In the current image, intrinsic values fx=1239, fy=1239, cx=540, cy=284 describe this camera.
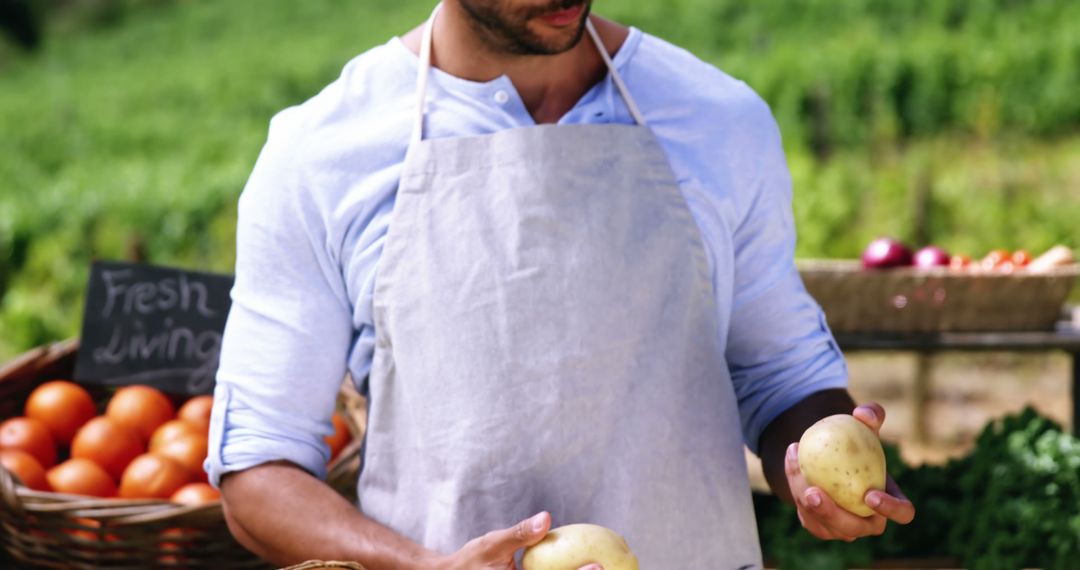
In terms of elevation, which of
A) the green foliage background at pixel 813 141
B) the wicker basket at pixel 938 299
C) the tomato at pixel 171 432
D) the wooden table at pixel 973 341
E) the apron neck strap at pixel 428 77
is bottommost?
the green foliage background at pixel 813 141

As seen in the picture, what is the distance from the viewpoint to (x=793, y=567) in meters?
2.63

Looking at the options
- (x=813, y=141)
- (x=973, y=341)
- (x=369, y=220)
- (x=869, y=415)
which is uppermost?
(x=369, y=220)

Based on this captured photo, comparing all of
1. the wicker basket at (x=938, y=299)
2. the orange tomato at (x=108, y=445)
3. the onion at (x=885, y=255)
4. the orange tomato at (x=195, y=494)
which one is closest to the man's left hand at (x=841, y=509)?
the orange tomato at (x=195, y=494)

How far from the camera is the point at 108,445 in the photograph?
2.50m

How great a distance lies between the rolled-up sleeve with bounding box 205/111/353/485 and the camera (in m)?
1.62

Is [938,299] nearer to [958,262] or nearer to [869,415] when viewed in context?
[958,262]

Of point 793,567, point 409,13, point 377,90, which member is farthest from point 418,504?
point 409,13

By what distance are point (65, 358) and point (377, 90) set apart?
60.9 inches

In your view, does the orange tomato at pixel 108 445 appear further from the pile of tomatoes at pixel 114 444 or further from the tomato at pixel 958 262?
the tomato at pixel 958 262

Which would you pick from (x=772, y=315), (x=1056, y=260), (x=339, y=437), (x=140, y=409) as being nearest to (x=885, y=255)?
(x=1056, y=260)

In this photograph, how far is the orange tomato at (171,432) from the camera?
250cm

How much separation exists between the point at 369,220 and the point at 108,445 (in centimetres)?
115

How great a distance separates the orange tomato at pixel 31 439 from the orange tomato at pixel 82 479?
0.10 meters

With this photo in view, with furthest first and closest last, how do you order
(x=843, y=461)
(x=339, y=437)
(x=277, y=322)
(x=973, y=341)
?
(x=973, y=341) → (x=339, y=437) → (x=277, y=322) → (x=843, y=461)
